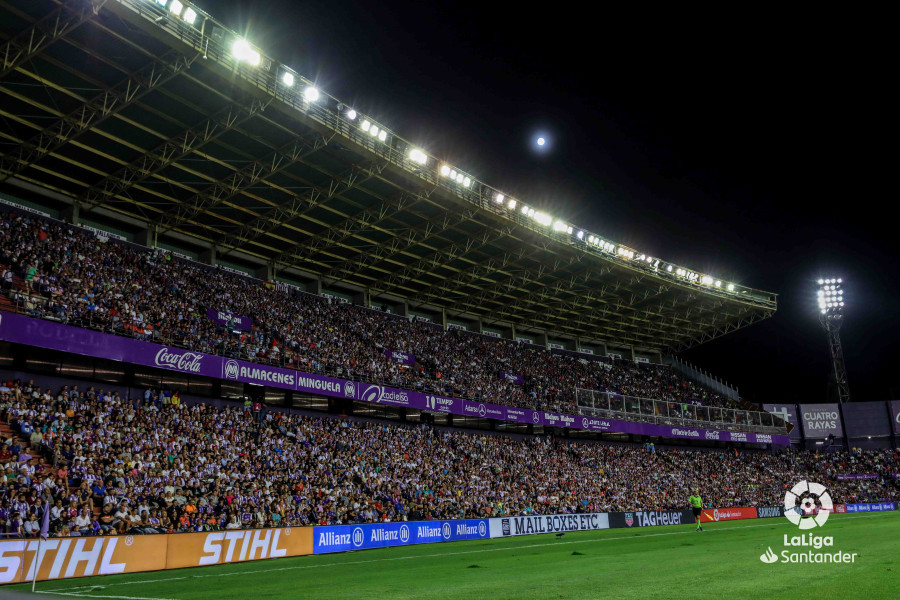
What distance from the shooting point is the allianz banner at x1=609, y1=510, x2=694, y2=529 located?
39.8 metres

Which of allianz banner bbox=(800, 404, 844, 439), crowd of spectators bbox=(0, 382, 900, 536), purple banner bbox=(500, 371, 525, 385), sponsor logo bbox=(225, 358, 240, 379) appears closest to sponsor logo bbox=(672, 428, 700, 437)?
crowd of spectators bbox=(0, 382, 900, 536)

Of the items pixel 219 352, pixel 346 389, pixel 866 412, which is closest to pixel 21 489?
pixel 219 352

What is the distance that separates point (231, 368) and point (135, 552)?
13821 millimetres

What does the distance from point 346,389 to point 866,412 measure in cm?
5728

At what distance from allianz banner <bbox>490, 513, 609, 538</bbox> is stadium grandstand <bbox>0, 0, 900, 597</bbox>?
0.92ft

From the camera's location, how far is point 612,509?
43.9 meters

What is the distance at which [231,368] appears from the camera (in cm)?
3088

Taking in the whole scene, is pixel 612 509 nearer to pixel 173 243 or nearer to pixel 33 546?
pixel 173 243

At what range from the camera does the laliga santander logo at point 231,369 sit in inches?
1207

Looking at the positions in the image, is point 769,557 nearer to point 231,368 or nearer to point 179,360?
point 179,360

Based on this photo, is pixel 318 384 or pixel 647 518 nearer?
pixel 318 384

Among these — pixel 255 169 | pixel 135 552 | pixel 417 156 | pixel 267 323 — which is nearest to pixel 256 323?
pixel 267 323

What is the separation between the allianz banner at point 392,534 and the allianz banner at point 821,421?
49.3m

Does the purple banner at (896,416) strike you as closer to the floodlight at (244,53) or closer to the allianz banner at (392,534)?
the allianz banner at (392,534)
